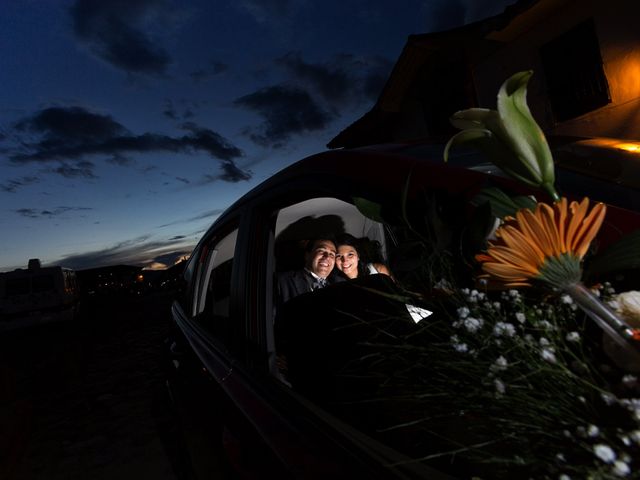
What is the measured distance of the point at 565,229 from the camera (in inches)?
24.1

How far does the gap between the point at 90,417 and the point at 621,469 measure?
5806 mm

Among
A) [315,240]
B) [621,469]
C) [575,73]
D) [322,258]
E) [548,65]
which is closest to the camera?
[621,469]

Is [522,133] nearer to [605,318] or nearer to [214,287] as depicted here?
[605,318]

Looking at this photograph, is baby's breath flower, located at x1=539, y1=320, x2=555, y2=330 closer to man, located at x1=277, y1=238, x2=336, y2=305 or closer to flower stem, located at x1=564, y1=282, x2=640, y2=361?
A: flower stem, located at x1=564, y1=282, x2=640, y2=361

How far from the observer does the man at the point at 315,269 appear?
3.51 metres

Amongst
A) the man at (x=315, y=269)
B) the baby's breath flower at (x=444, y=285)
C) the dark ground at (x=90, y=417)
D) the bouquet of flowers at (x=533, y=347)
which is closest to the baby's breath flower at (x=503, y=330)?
the bouquet of flowers at (x=533, y=347)

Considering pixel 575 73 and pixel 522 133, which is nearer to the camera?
pixel 522 133

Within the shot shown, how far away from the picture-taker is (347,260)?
379cm

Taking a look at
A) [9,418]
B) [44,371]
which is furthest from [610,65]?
[44,371]

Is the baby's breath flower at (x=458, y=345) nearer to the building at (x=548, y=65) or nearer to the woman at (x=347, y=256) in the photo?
the woman at (x=347, y=256)

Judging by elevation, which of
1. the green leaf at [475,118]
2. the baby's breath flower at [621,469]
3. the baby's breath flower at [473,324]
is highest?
the green leaf at [475,118]

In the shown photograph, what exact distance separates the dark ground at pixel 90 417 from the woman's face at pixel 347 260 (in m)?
1.77

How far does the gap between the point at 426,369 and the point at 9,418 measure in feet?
22.1

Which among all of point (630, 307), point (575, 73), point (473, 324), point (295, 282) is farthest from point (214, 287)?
Result: point (575, 73)
